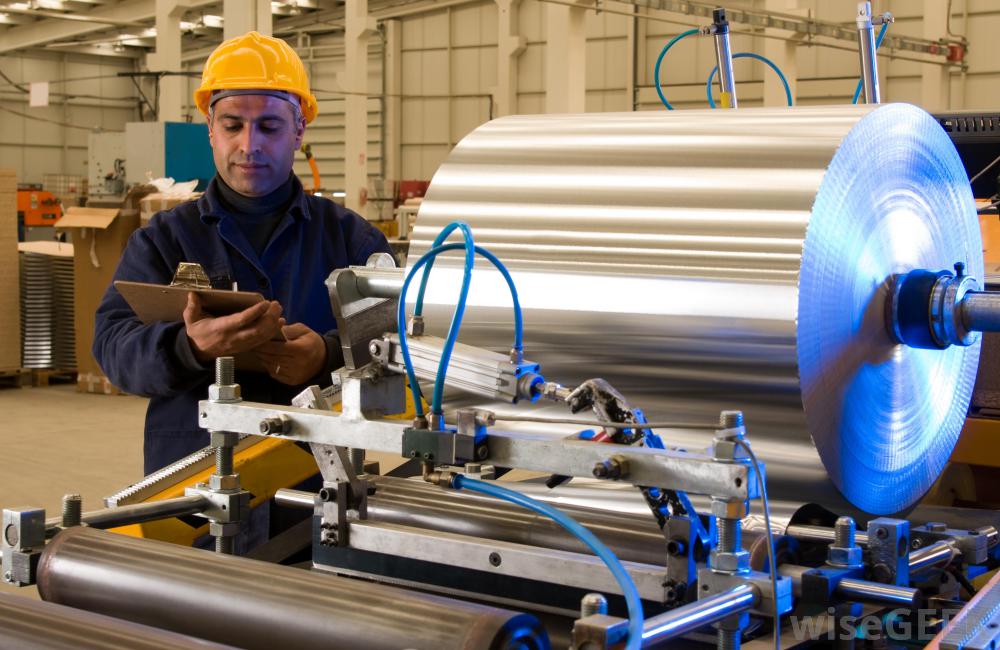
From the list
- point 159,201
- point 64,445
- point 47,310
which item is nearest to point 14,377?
point 47,310

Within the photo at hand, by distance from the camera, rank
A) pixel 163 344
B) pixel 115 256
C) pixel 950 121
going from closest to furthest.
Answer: pixel 163 344
pixel 950 121
pixel 115 256

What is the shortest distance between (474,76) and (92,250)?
10.6m

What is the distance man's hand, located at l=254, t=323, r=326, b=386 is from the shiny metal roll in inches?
12.2

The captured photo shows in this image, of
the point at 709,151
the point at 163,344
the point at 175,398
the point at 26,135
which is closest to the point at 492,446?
the point at 709,151

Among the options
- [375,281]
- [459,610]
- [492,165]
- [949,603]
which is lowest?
[949,603]

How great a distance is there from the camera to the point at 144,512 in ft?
5.39

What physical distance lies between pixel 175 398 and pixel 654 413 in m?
1.08

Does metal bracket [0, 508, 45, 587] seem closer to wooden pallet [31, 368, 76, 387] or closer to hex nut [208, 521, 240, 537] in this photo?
hex nut [208, 521, 240, 537]

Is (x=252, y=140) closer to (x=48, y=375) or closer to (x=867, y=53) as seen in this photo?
(x=867, y=53)

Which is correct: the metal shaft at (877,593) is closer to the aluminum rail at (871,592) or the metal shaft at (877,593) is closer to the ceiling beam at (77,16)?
the aluminum rail at (871,592)

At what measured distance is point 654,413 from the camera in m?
1.58

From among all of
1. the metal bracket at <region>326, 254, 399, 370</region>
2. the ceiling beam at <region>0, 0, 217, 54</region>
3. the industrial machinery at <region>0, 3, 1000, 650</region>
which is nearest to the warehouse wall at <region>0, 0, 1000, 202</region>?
the ceiling beam at <region>0, 0, 217, 54</region>

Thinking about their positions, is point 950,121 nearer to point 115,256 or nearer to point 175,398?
point 175,398

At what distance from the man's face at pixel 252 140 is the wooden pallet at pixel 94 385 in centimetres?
555
